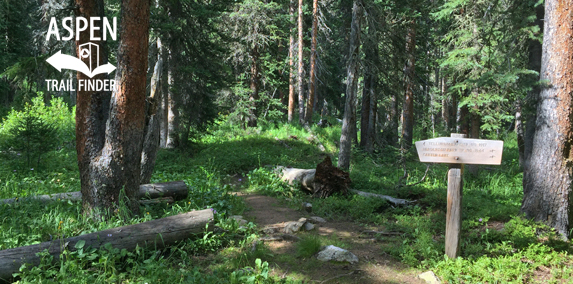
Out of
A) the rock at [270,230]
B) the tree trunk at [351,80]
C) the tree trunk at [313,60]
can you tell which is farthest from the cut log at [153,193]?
the tree trunk at [313,60]

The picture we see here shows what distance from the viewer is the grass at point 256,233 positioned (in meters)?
4.33

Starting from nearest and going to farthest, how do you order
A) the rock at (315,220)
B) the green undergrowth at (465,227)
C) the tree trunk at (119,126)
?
the green undergrowth at (465,227), the tree trunk at (119,126), the rock at (315,220)

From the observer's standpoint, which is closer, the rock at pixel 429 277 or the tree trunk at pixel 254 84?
the rock at pixel 429 277

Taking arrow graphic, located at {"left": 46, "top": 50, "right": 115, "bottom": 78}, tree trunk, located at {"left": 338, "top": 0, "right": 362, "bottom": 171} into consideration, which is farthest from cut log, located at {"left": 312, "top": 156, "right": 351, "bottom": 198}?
arrow graphic, located at {"left": 46, "top": 50, "right": 115, "bottom": 78}

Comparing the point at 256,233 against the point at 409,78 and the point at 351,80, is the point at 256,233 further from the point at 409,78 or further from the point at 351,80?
the point at 409,78

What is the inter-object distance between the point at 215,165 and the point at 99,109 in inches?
228

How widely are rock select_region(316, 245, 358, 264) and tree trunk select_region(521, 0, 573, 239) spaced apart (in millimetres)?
3740

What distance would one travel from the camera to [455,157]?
5.22 meters

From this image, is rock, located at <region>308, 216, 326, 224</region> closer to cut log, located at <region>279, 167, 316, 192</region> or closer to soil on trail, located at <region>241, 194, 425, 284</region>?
soil on trail, located at <region>241, 194, 425, 284</region>

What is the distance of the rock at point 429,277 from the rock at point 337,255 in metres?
0.95

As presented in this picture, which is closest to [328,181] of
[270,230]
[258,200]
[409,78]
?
[258,200]

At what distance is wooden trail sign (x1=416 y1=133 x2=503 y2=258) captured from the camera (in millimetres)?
5145

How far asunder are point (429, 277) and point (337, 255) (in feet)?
4.29

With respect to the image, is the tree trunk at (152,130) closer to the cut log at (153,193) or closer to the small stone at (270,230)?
the cut log at (153,193)
